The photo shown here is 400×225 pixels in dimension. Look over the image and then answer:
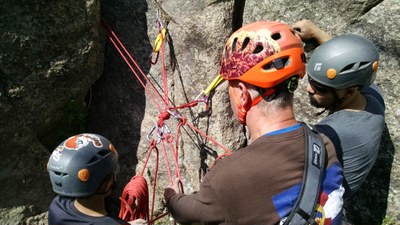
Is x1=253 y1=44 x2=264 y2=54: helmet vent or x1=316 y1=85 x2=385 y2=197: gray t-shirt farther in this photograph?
x1=316 y1=85 x2=385 y2=197: gray t-shirt

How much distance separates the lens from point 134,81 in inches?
199

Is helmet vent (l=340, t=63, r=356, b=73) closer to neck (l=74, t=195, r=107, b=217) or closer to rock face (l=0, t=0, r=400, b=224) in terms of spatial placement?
rock face (l=0, t=0, r=400, b=224)

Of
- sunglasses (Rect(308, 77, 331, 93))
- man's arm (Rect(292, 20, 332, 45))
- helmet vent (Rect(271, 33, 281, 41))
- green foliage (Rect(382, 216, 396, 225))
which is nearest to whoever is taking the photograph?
helmet vent (Rect(271, 33, 281, 41))

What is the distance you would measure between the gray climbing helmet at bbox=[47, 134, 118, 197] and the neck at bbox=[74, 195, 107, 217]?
3.2 inches

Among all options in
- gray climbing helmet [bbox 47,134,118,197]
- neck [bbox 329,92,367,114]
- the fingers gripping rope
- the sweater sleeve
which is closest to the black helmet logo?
gray climbing helmet [bbox 47,134,118,197]

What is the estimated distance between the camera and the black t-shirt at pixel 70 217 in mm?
2951

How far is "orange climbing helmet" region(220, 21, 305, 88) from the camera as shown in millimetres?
2504

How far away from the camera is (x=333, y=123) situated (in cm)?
346

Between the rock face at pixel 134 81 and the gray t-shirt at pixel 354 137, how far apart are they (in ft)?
3.14

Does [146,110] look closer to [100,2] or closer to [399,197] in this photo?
[100,2]

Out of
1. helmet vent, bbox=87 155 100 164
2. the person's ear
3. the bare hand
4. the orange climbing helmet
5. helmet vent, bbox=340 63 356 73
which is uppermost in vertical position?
the orange climbing helmet

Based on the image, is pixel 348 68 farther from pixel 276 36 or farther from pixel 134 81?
pixel 134 81

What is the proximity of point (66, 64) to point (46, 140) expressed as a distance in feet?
2.99

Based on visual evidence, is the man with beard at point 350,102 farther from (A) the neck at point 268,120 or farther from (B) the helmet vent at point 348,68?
(A) the neck at point 268,120
